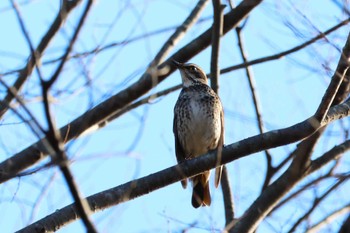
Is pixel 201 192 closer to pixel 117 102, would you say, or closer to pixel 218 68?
pixel 218 68

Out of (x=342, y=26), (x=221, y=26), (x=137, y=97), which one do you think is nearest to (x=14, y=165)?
(x=137, y=97)

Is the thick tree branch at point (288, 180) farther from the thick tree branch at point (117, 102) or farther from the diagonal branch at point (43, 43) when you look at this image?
the diagonal branch at point (43, 43)

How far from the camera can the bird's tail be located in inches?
299

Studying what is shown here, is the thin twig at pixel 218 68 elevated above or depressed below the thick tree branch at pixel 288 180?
above

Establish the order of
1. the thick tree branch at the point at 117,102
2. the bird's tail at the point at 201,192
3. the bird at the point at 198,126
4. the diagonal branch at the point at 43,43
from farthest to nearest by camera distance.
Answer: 1. the bird at the point at 198,126
2. the bird's tail at the point at 201,192
3. the thick tree branch at the point at 117,102
4. the diagonal branch at the point at 43,43

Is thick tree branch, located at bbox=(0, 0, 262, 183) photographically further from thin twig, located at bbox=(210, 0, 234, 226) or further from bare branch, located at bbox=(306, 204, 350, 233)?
bare branch, located at bbox=(306, 204, 350, 233)

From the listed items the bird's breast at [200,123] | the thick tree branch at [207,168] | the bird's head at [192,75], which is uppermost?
the bird's head at [192,75]

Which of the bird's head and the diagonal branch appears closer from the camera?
the diagonal branch

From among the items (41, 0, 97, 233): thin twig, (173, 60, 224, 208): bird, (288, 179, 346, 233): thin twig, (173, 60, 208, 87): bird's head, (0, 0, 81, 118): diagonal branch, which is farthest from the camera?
(173, 60, 208, 87): bird's head

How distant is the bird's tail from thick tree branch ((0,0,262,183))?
1.71m

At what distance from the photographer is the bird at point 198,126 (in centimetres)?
786

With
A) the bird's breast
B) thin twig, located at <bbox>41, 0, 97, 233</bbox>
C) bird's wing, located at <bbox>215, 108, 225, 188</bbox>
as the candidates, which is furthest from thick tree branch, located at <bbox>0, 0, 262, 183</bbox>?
thin twig, located at <bbox>41, 0, 97, 233</bbox>

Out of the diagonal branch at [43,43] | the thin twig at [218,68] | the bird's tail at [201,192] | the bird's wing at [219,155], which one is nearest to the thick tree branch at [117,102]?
the thin twig at [218,68]

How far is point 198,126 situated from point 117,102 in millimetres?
1999
